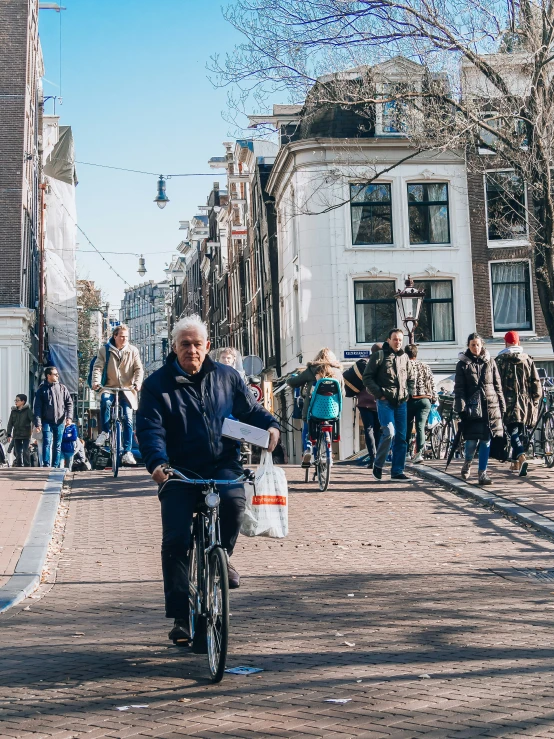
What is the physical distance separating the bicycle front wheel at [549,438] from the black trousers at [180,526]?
939 cm

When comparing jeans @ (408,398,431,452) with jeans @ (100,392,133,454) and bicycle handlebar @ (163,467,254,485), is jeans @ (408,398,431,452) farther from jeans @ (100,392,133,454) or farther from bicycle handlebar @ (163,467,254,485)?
bicycle handlebar @ (163,467,254,485)

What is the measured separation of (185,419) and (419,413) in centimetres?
1101

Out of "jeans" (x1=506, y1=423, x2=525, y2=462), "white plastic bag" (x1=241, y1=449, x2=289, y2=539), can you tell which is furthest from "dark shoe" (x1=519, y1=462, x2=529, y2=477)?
"white plastic bag" (x1=241, y1=449, x2=289, y2=539)

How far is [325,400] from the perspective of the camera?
13625 millimetres

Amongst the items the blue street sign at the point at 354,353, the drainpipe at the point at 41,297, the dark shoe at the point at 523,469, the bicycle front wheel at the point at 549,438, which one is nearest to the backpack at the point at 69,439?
the bicycle front wheel at the point at 549,438

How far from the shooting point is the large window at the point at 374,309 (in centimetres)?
3409

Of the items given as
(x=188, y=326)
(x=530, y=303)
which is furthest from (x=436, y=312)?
(x=188, y=326)

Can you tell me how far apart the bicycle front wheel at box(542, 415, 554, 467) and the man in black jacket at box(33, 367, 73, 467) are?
7.37 metres

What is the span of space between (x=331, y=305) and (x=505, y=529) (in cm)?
2383

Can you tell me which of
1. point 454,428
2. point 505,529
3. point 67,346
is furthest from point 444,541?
point 67,346

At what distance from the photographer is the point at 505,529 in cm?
1049

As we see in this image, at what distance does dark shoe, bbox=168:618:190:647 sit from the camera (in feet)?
18.9

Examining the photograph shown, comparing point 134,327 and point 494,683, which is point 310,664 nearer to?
point 494,683

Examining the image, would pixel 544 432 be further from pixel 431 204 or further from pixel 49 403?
pixel 431 204
